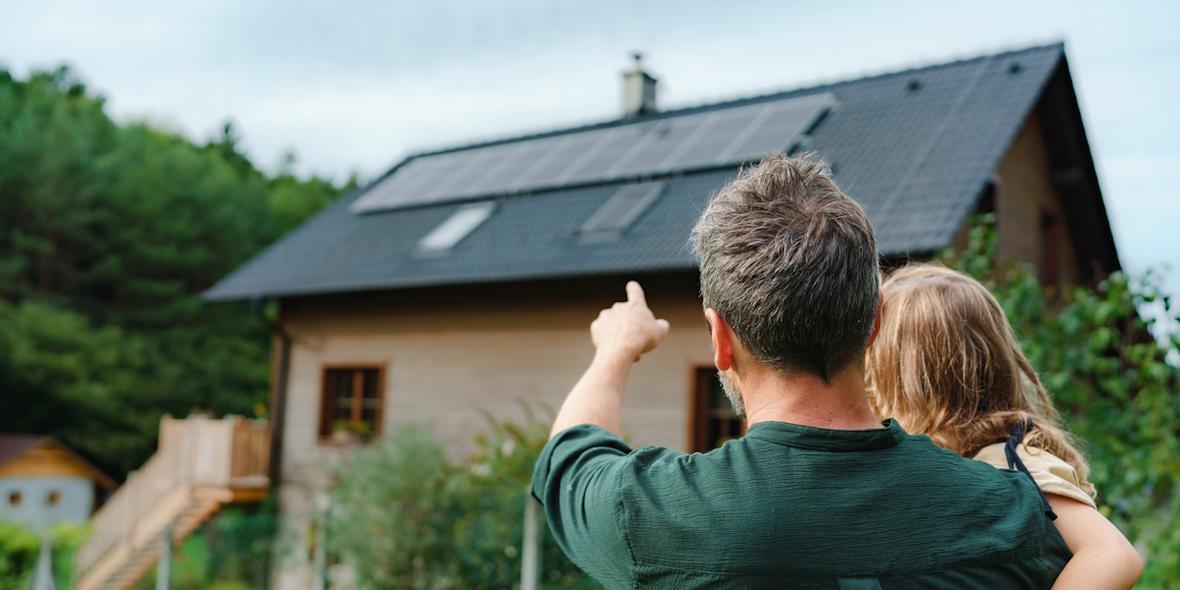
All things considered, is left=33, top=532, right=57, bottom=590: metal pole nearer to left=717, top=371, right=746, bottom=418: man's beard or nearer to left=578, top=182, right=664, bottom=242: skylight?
left=578, top=182, right=664, bottom=242: skylight

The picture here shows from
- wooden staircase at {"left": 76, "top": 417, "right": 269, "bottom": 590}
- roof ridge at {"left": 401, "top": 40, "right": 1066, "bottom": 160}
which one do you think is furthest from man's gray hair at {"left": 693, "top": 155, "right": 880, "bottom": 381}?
wooden staircase at {"left": 76, "top": 417, "right": 269, "bottom": 590}

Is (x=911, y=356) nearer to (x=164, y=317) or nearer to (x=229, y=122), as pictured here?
(x=164, y=317)

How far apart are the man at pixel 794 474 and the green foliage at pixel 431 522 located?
7545 millimetres

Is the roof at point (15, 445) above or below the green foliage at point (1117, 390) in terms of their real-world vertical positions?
above

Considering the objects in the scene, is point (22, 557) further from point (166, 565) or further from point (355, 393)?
point (166, 565)

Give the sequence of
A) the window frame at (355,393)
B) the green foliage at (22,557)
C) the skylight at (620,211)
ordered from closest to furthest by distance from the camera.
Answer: the skylight at (620,211), the green foliage at (22,557), the window frame at (355,393)

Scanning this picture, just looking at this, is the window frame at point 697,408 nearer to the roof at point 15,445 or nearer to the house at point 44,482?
the house at point 44,482

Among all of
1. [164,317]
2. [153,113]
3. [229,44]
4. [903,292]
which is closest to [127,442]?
[164,317]

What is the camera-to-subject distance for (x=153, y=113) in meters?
40.5

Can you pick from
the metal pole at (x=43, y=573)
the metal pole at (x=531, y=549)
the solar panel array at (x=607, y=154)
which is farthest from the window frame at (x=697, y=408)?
the metal pole at (x=43, y=573)

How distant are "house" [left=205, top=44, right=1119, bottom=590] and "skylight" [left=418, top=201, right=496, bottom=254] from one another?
4 centimetres

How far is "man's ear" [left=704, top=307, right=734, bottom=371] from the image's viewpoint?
143 centimetres

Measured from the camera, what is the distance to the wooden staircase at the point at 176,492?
14641 millimetres

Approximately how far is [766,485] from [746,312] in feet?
0.74
